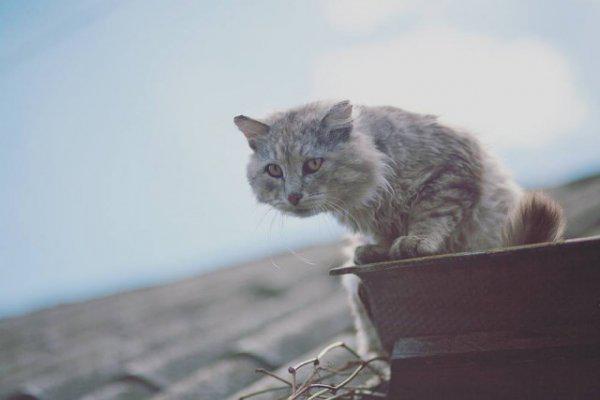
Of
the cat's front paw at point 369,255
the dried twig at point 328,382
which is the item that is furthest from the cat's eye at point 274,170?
the dried twig at point 328,382

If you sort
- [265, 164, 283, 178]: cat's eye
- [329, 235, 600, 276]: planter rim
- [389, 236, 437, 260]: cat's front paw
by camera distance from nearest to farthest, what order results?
[329, 235, 600, 276]: planter rim < [389, 236, 437, 260]: cat's front paw < [265, 164, 283, 178]: cat's eye

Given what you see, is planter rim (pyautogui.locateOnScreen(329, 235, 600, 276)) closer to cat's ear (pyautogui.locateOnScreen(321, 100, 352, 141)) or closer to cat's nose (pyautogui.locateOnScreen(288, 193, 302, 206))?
cat's nose (pyautogui.locateOnScreen(288, 193, 302, 206))

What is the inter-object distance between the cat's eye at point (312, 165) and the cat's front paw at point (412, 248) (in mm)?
419

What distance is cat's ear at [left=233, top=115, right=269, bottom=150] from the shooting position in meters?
2.01

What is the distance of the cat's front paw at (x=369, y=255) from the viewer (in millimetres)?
1665

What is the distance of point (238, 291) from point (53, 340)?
117 centimetres

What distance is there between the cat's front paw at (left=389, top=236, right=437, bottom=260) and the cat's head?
268 millimetres

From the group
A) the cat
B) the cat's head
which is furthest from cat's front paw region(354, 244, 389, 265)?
the cat's head

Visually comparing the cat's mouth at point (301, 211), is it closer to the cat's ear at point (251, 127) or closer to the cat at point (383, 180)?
the cat at point (383, 180)

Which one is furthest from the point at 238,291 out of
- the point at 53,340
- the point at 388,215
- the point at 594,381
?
the point at 594,381

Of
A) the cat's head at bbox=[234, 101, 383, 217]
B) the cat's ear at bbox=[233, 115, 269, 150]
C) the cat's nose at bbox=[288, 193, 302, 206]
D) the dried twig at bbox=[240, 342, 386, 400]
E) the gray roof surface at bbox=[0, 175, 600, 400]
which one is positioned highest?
the cat's ear at bbox=[233, 115, 269, 150]

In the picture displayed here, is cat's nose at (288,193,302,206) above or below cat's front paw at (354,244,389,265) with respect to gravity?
above

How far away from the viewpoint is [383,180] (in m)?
1.79

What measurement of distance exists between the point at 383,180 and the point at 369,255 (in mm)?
272
